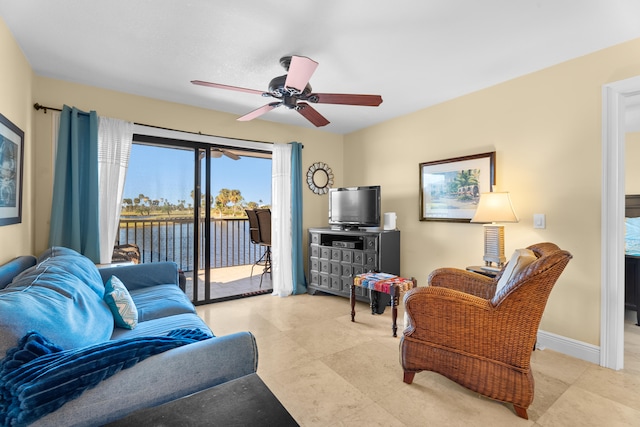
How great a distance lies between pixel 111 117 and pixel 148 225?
1.38 meters

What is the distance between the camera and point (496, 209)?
256 cm

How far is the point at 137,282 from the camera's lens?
268 centimetres

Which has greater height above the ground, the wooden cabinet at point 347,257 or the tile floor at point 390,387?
the wooden cabinet at point 347,257

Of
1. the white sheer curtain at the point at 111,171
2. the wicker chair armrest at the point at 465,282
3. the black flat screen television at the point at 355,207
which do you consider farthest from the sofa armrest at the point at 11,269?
the black flat screen television at the point at 355,207

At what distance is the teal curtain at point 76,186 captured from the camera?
2.71m

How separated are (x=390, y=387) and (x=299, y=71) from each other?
2.15 m

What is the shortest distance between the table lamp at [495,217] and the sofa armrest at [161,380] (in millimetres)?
2256

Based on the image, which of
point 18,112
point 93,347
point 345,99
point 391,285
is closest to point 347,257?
point 391,285

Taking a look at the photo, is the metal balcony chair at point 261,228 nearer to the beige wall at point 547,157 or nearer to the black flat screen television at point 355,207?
the black flat screen television at point 355,207

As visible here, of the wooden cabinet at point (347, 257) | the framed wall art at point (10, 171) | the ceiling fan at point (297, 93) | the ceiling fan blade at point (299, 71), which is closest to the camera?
the ceiling fan blade at point (299, 71)

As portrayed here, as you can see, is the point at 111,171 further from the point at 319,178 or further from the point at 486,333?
the point at 486,333

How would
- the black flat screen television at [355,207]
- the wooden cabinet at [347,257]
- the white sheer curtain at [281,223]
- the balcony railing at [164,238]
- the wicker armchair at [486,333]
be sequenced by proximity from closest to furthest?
1. the wicker armchair at [486,333]
2. the wooden cabinet at [347,257]
3. the balcony railing at [164,238]
4. the black flat screen television at [355,207]
5. the white sheer curtain at [281,223]

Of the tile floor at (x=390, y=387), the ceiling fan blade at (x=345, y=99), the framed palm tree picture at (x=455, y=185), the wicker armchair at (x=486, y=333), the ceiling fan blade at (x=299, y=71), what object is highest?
the ceiling fan blade at (x=299, y=71)

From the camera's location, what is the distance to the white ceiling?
1.84 m
